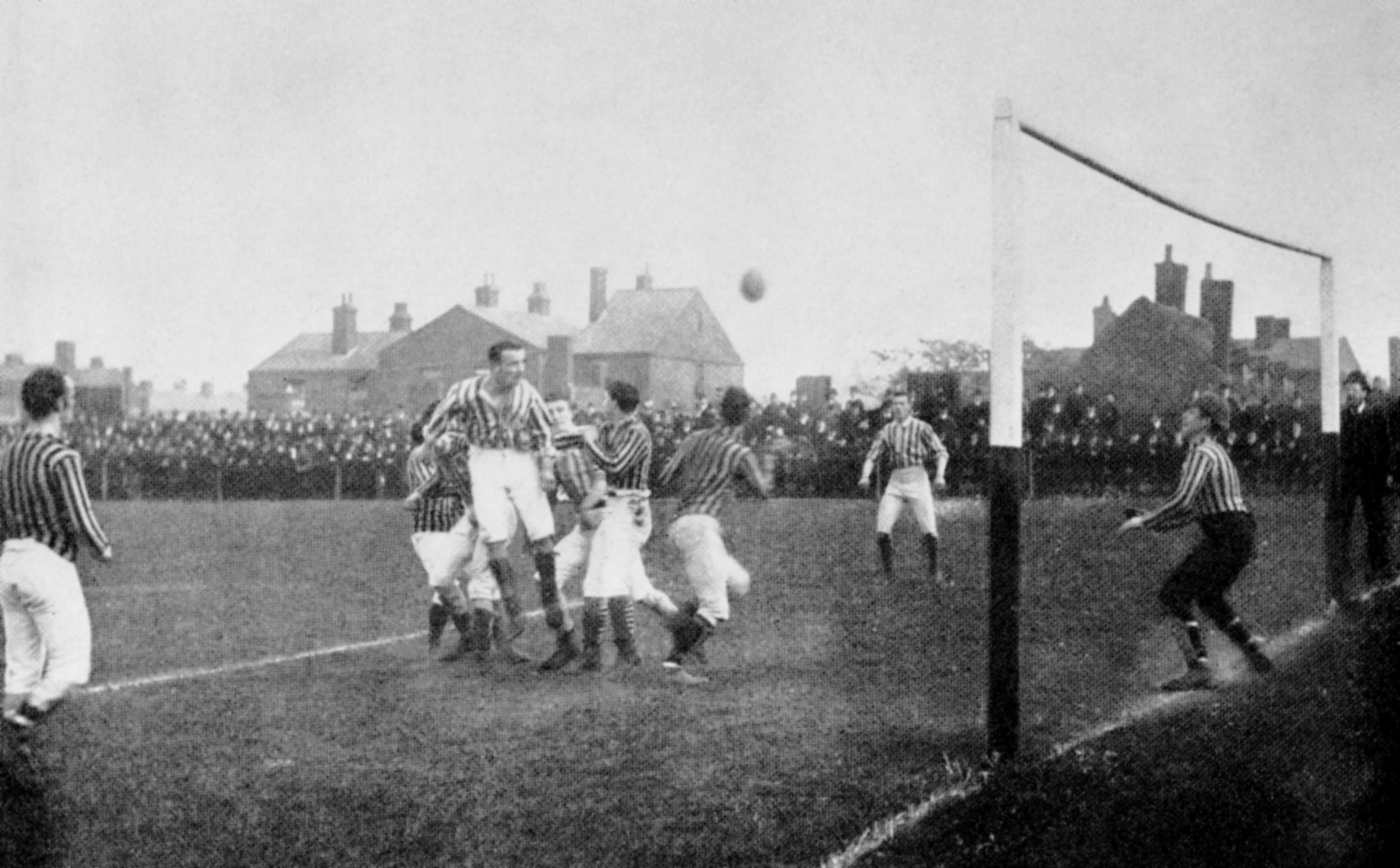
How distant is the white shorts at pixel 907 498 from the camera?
527 inches

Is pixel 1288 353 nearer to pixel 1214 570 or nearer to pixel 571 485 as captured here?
pixel 1214 570

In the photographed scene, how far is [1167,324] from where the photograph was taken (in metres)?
16.8

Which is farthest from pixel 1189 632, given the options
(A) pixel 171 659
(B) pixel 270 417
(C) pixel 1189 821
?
(B) pixel 270 417

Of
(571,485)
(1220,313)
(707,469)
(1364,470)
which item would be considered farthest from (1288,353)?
(707,469)

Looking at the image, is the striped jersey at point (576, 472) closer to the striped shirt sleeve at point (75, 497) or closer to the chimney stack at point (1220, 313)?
the striped shirt sleeve at point (75, 497)

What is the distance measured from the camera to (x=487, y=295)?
144ft

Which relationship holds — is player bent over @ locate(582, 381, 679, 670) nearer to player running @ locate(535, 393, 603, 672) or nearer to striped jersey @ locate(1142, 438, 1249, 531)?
player running @ locate(535, 393, 603, 672)

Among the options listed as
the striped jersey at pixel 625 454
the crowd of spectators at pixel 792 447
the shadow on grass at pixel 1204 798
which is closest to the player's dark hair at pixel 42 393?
the striped jersey at pixel 625 454

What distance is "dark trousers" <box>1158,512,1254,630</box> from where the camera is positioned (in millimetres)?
7504

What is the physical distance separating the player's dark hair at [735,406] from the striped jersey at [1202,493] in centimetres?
239

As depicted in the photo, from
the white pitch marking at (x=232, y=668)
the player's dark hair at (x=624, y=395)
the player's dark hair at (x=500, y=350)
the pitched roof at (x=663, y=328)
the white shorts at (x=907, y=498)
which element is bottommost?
the white pitch marking at (x=232, y=668)

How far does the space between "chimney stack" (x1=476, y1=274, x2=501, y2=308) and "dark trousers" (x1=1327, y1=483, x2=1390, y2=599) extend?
35.0m

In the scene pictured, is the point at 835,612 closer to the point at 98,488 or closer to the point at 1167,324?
the point at 1167,324

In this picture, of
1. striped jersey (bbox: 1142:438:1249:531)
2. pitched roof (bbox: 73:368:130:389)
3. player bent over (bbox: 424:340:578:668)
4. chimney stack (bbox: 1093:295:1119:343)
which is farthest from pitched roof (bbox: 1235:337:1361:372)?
pitched roof (bbox: 73:368:130:389)
